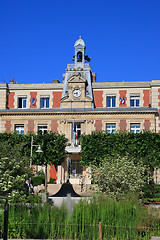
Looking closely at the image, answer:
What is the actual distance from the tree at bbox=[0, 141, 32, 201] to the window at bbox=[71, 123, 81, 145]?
62.6ft

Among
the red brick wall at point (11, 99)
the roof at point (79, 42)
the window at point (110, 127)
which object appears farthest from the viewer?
the roof at point (79, 42)

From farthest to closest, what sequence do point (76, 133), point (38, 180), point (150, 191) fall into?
point (76, 133) → point (38, 180) → point (150, 191)

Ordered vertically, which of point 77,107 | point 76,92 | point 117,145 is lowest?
point 117,145

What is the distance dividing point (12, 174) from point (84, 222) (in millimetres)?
6858

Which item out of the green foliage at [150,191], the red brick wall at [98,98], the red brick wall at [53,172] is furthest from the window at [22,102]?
the green foliage at [150,191]

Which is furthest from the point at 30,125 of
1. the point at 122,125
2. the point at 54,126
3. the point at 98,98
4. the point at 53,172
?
the point at 122,125

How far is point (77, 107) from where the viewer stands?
4362 centimetres

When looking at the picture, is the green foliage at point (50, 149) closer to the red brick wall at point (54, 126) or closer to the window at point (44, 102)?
the red brick wall at point (54, 126)

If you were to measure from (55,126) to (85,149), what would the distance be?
6.98 meters

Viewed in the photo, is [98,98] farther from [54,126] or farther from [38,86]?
[38,86]

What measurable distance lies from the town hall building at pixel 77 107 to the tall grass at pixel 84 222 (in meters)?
25.0

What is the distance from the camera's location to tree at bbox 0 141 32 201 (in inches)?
731

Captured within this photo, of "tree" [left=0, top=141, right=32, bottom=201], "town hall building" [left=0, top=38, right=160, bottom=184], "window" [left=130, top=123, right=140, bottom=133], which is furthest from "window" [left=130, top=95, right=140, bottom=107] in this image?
"tree" [left=0, top=141, right=32, bottom=201]

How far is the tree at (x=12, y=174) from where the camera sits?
18.6 metres
